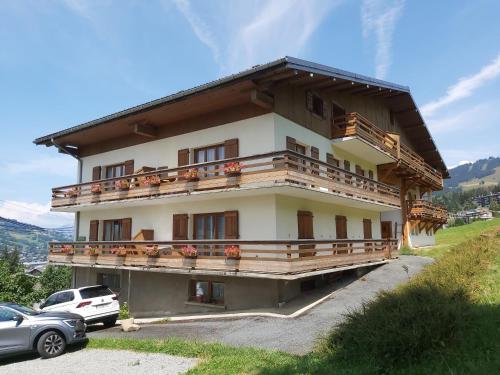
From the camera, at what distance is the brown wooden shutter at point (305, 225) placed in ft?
55.6

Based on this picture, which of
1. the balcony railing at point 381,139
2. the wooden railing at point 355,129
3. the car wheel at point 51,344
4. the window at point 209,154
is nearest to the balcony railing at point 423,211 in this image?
the balcony railing at point 381,139

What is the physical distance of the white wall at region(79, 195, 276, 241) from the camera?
51.6 feet

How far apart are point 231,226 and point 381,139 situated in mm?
11679

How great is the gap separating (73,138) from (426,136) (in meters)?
25.8

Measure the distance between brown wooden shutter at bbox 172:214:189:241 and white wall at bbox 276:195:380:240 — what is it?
15.8 ft

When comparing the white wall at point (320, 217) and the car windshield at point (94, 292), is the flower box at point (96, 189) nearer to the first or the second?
the car windshield at point (94, 292)

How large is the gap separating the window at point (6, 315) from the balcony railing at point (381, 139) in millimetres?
15601

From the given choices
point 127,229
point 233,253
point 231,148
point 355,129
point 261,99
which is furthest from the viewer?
point 127,229

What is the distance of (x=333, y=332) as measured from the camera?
27.4ft

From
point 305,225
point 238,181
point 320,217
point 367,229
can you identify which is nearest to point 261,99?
point 238,181

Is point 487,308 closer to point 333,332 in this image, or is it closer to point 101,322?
point 333,332

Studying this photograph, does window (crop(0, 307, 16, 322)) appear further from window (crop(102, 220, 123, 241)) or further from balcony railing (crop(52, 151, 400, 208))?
window (crop(102, 220, 123, 241))

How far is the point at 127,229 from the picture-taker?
21078 millimetres

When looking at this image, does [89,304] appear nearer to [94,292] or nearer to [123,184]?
[94,292]
